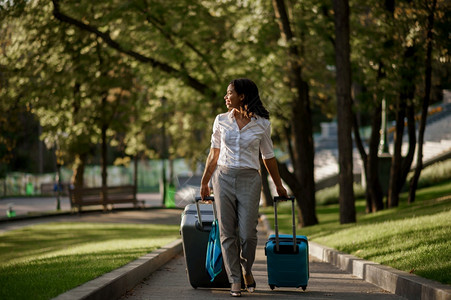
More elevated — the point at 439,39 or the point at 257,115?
the point at 439,39

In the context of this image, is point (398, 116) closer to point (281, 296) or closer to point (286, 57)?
point (286, 57)

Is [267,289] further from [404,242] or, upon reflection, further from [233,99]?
[404,242]

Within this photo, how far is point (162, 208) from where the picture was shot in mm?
33406

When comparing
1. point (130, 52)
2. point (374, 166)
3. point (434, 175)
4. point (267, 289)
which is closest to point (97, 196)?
point (130, 52)

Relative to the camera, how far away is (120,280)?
793cm

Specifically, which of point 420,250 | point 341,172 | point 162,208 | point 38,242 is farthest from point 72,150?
point 420,250

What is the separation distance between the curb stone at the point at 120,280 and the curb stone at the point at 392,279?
2750 millimetres

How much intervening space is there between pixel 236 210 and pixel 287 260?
82 centimetres

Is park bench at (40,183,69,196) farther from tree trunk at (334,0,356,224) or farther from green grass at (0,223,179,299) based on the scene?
tree trunk at (334,0,356,224)

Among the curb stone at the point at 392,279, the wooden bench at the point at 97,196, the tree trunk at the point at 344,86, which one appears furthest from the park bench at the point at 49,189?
the curb stone at the point at 392,279

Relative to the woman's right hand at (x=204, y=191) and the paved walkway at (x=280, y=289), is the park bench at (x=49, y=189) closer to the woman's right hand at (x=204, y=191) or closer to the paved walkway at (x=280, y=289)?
the paved walkway at (x=280, y=289)

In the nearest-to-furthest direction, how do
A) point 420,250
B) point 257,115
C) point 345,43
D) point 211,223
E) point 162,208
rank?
point 257,115
point 211,223
point 420,250
point 345,43
point 162,208

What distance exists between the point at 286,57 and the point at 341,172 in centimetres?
376

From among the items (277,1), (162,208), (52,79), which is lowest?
(162,208)
